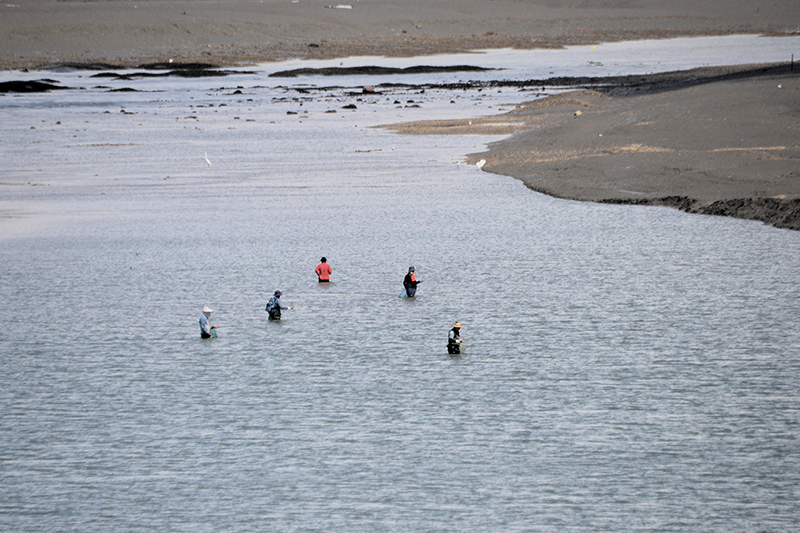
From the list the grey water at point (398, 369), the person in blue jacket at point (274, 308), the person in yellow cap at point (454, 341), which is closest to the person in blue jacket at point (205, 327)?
the grey water at point (398, 369)

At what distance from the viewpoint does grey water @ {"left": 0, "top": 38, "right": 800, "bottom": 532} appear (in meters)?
10.2

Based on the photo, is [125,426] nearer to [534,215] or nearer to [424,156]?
[534,215]

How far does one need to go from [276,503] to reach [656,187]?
73.7 ft

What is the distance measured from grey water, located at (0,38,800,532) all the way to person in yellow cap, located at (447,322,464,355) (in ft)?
0.68

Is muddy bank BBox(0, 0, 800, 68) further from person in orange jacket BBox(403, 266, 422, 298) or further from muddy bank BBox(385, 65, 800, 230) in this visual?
person in orange jacket BBox(403, 266, 422, 298)

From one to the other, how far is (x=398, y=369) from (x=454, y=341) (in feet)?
3.36

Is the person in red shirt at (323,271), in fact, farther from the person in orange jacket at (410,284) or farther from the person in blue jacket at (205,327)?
the person in blue jacket at (205,327)

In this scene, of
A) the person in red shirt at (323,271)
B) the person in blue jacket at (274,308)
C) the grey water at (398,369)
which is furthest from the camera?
the person in red shirt at (323,271)

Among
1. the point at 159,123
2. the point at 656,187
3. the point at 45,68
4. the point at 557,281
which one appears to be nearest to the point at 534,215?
the point at 656,187

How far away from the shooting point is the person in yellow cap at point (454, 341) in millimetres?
14489

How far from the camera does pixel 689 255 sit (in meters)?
21.5

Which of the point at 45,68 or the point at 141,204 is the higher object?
the point at 45,68

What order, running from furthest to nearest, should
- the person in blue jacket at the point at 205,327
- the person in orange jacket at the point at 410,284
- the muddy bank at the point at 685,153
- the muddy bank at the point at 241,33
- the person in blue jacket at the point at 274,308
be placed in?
the muddy bank at the point at 241,33 < the muddy bank at the point at 685,153 < the person in orange jacket at the point at 410,284 < the person in blue jacket at the point at 274,308 < the person in blue jacket at the point at 205,327

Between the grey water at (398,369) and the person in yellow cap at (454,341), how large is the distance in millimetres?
208
